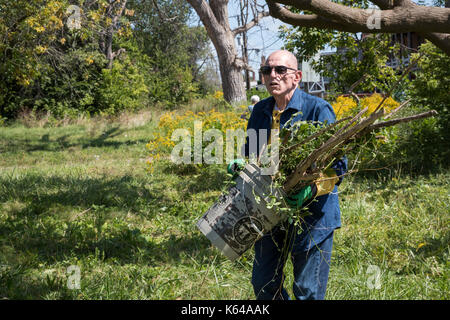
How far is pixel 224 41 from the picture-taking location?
34.6ft

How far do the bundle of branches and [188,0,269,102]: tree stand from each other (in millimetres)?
8277

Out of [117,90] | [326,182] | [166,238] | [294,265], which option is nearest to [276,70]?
[326,182]

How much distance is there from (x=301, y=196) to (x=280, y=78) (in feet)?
2.33

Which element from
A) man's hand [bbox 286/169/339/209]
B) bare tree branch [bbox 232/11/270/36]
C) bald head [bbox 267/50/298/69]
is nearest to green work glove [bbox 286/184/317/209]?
man's hand [bbox 286/169/339/209]

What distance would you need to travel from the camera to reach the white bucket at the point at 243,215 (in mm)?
1908

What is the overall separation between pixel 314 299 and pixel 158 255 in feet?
5.77

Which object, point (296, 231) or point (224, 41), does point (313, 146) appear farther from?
point (224, 41)

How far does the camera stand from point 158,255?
11.5 ft

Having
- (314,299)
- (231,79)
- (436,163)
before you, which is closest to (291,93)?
(314,299)

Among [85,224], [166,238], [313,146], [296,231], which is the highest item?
[313,146]

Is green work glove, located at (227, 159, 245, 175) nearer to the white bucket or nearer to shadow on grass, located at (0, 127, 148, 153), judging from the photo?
the white bucket

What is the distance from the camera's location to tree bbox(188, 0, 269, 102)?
996 cm

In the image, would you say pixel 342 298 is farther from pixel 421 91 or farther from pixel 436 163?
pixel 421 91

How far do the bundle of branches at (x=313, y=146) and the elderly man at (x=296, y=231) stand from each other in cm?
10
